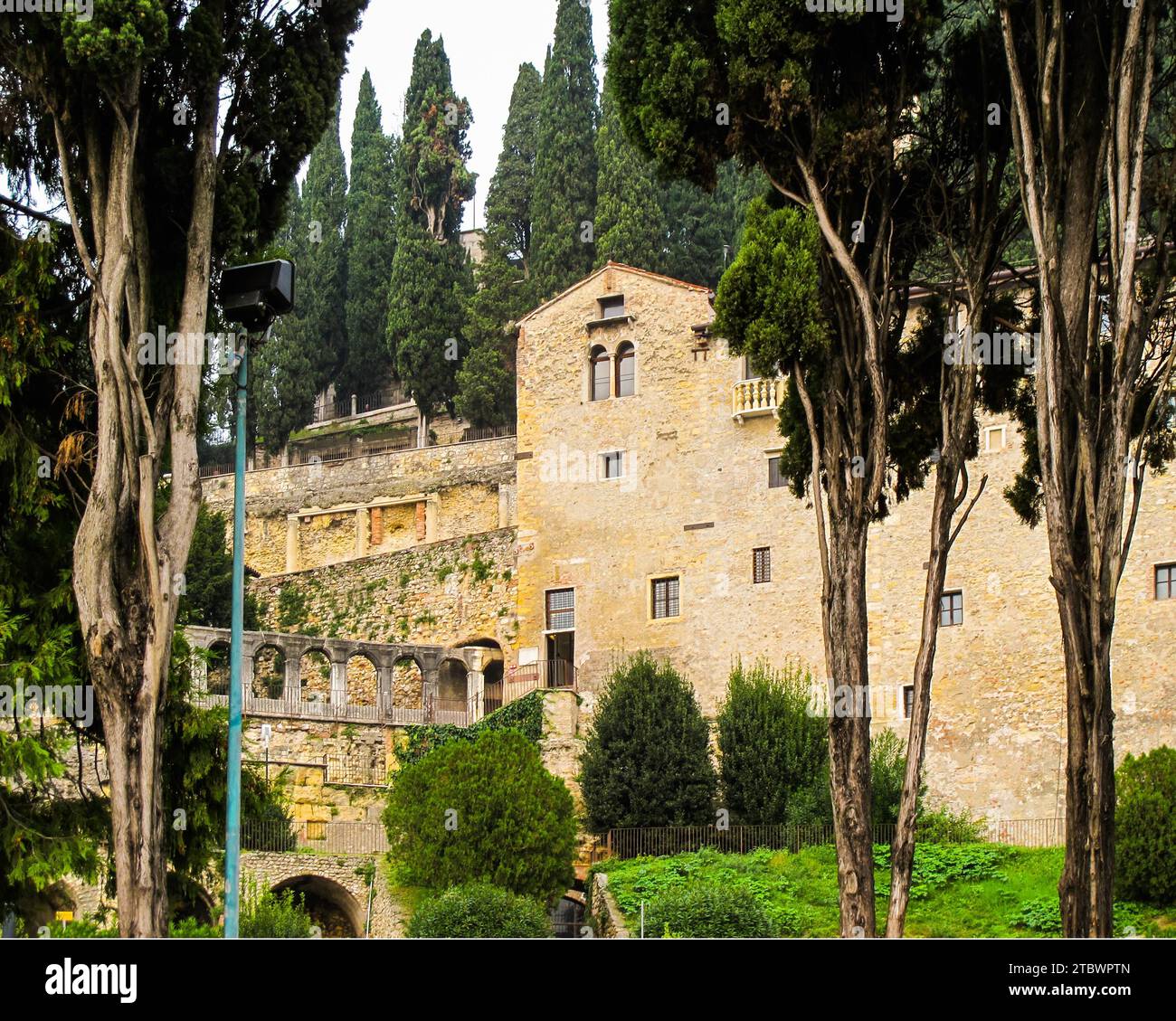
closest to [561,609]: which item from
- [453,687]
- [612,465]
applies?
[612,465]

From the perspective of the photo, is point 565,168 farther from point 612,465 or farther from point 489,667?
point 489,667

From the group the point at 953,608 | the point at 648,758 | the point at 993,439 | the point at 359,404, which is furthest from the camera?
the point at 359,404

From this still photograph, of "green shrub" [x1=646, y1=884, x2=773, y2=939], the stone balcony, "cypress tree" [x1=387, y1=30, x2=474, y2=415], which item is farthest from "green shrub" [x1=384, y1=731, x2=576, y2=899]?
"cypress tree" [x1=387, y1=30, x2=474, y2=415]

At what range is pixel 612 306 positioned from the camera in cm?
4194

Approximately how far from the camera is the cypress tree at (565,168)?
51625 millimetres

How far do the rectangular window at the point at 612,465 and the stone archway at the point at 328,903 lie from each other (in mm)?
11699

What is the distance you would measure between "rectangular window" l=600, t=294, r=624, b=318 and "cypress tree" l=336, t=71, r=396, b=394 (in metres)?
16.8

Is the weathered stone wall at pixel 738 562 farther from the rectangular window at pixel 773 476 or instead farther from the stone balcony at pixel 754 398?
the stone balcony at pixel 754 398

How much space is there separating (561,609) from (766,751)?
25.1ft

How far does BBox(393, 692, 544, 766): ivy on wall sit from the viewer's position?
38094mm

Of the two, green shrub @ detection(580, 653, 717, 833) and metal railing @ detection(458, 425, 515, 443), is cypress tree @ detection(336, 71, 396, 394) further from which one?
green shrub @ detection(580, 653, 717, 833)

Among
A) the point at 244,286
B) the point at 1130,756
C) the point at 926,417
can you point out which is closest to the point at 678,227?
the point at 1130,756

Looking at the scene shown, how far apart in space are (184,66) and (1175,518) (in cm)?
2367

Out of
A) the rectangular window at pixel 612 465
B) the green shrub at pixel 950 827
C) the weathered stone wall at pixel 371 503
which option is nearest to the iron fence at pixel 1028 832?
the green shrub at pixel 950 827
